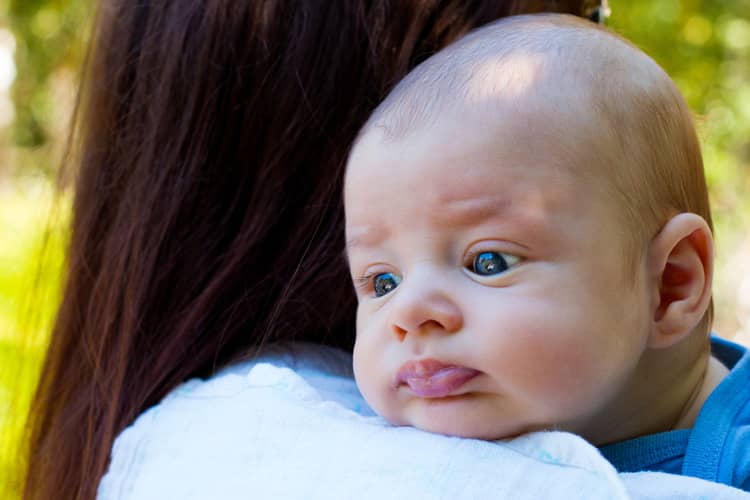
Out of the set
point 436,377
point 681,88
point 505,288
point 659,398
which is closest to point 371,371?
point 436,377

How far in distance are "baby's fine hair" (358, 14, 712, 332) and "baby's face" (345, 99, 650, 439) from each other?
0.03m

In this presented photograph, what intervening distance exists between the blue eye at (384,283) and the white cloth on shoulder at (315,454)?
17cm

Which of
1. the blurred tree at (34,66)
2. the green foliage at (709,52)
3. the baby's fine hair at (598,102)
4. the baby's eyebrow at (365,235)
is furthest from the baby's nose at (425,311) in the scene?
the blurred tree at (34,66)

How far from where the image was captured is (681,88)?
5.47m

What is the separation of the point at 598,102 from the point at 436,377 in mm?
395

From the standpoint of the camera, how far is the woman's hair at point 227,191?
1620 millimetres

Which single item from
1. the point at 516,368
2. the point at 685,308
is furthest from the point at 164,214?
the point at 685,308

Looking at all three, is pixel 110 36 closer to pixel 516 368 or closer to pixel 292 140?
pixel 292 140

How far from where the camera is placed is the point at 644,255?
1.28 m

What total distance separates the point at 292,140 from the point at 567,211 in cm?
55

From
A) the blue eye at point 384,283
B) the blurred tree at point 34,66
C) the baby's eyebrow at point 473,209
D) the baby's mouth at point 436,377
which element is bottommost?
the blurred tree at point 34,66

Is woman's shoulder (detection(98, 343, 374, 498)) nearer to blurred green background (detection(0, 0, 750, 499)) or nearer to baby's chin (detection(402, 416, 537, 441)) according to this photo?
baby's chin (detection(402, 416, 537, 441))

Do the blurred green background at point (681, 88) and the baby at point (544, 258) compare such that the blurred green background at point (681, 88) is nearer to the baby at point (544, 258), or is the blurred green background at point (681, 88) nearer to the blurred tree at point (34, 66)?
the blurred tree at point (34, 66)

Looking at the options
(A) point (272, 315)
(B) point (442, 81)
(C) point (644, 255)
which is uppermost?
(B) point (442, 81)
